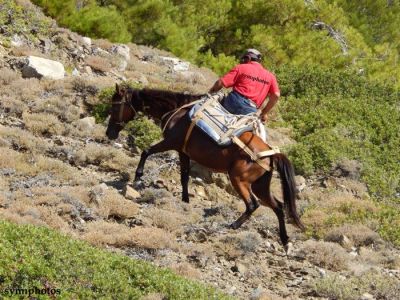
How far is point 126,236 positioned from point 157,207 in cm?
174

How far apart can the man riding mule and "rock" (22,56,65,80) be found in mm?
6579

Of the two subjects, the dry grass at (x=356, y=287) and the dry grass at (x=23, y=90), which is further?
the dry grass at (x=23, y=90)

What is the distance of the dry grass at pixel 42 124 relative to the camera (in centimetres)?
1262

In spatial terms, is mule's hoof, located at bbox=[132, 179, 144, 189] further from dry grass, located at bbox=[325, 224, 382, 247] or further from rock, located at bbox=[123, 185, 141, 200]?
dry grass, located at bbox=[325, 224, 382, 247]

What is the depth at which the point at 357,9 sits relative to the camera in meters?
32.6

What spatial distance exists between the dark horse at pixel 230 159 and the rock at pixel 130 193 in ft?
0.85

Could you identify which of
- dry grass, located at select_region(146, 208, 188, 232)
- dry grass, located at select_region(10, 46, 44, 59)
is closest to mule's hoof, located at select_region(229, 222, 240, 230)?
dry grass, located at select_region(146, 208, 188, 232)

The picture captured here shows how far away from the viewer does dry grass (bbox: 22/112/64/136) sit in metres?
12.6

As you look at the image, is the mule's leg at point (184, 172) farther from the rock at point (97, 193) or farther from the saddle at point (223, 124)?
the rock at point (97, 193)

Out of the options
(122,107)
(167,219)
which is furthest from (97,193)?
(122,107)

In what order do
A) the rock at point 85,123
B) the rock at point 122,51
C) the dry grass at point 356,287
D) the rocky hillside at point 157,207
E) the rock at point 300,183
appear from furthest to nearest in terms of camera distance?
the rock at point 122,51 < the rock at point 85,123 < the rock at point 300,183 < the rocky hillside at point 157,207 < the dry grass at point 356,287

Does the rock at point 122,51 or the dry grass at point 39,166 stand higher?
the dry grass at point 39,166

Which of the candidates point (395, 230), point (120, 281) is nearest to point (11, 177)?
point (120, 281)

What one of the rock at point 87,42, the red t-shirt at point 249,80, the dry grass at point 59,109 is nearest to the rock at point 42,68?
the dry grass at point 59,109
